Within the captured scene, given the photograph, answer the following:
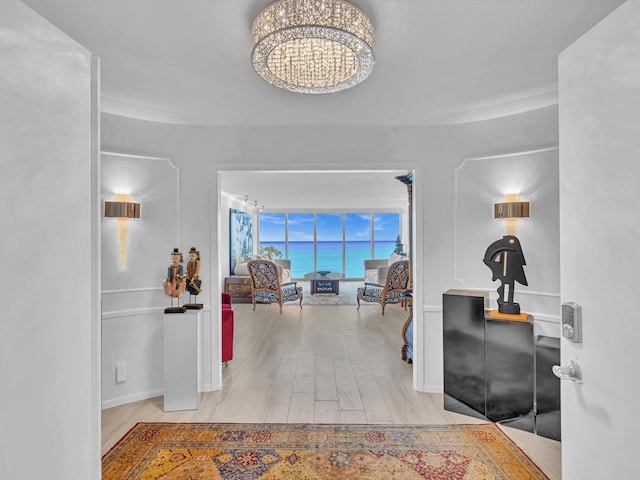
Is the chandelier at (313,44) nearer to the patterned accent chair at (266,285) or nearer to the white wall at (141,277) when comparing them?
the white wall at (141,277)

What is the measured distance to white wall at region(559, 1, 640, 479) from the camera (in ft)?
3.34

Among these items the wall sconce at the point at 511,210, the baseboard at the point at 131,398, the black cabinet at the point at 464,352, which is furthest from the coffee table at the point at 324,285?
the wall sconce at the point at 511,210

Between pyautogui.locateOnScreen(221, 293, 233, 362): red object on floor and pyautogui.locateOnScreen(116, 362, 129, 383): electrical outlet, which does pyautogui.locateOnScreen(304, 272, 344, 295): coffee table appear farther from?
pyautogui.locateOnScreen(116, 362, 129, 383): electrical outlet

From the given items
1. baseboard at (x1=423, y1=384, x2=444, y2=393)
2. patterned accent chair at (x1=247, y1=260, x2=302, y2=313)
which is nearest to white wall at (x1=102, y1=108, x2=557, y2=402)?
baseboard at (x1=423, y1=384, x2=444, y2=393)

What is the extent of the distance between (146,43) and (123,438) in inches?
106

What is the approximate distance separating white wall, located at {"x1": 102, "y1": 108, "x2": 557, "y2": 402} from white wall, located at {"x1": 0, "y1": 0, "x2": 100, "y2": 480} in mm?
2149

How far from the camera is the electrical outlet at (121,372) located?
3020mm

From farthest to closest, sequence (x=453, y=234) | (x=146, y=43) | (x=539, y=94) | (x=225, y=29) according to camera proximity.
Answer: (x=453, y=234) → (x=539, y=94) → (x=146, y=43) → (x=225, y=29)

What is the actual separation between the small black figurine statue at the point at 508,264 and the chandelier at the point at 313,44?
172cm

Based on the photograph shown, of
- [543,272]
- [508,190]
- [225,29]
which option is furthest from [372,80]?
[543,272]

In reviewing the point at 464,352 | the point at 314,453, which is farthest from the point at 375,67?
the point at 314,453

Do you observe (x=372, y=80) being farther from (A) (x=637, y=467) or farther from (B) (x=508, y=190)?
(A) (x=637, y=467)

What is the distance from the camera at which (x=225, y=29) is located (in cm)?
185

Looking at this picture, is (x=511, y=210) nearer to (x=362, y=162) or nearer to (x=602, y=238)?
(x=362, y=162)
